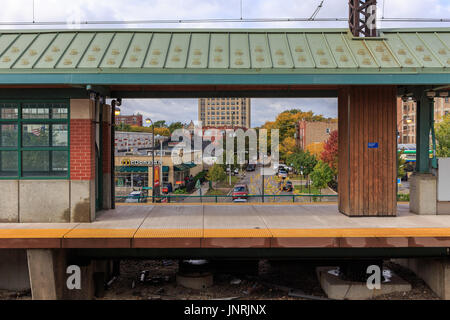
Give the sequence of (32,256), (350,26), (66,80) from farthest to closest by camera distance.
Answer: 1. (350,26)
2. (66,80)
3. (32,256)

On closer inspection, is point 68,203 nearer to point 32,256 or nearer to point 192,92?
point 32,256

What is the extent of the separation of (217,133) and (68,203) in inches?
2402

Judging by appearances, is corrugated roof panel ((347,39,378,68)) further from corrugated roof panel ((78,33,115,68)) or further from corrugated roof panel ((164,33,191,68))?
corrugated roof panel ((78,33,115,68))

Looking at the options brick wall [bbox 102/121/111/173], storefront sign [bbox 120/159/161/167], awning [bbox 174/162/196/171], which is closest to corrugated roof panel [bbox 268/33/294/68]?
brick wall [bbox 102/121/111/173]

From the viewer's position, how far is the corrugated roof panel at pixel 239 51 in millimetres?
8784

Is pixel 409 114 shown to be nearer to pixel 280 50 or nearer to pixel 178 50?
pixel 280 50

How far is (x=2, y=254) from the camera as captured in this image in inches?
349

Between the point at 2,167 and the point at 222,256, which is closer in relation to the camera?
the point at 222,256

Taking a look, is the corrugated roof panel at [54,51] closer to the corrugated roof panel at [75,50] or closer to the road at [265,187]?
the corrugated roof panel at [75,50]

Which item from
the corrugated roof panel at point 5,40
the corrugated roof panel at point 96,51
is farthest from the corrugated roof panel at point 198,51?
the corrugated roof panel at point 5,40

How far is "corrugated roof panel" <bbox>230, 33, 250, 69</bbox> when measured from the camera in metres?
8.78

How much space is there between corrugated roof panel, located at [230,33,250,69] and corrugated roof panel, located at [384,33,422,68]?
3852mm

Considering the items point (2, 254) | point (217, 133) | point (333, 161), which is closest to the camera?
point (2, 254)

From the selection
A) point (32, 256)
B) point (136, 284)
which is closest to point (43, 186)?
point (32, 256)
